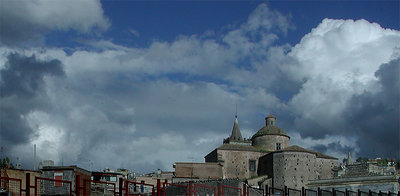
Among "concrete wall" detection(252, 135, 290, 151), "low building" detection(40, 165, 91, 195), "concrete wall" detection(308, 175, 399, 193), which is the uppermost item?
"concrete wall" detection(252, 135, 290, 151)

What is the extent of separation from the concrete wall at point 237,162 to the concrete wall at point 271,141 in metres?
2.65

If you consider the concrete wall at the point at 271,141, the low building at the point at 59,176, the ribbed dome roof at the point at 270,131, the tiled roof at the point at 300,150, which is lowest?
the low building at the point at 59,176

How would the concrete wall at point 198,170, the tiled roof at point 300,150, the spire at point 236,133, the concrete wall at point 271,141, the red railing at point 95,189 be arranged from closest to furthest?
the red railing at point 95,189 < the concrete wall at point 198,170 < the tiled roof at point 300,150 < the concrete wall at point 271,141 < the spire at point 236,133

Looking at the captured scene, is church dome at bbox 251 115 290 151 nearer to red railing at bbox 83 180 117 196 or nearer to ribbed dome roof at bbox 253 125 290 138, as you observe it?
ribbed dome roof at bbox 253 125 290 138

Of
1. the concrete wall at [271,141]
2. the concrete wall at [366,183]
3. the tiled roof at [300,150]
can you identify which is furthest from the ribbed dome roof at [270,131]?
the concrete wall at [366,183]

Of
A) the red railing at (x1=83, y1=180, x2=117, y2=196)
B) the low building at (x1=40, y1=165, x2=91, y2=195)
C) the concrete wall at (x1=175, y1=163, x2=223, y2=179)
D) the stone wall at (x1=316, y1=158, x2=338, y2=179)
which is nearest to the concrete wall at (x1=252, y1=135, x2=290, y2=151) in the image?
the stone wall at (x1=316, y1=158, x2=338, y2=179)

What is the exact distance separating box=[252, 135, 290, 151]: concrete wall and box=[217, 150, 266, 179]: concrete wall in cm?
265

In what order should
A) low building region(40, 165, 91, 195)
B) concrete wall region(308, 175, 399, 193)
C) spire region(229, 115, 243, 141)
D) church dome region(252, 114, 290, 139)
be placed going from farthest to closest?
spire region(229, 115, 243, 141), church dome region(252, 114, 290, 139), concrete wall region(308, 175, 399, 193), low building region(40, 165, 91, 195)

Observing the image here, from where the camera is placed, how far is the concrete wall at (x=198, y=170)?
76.7m

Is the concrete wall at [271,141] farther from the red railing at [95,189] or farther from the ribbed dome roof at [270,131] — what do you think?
the red railing at [95,189]

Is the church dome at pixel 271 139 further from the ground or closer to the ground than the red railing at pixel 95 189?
further from the ground

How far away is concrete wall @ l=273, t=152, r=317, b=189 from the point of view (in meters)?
79.8

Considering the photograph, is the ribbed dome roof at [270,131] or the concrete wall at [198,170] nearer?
the concrete wall at [198,170]

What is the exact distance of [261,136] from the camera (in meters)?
91.2
